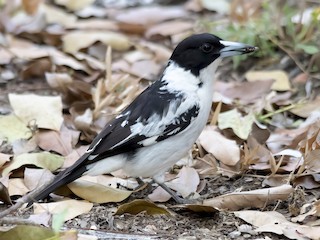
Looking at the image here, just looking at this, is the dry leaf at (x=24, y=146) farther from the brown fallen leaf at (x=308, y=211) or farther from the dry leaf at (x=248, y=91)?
the brown fallen leaf at (x=308, y=211)

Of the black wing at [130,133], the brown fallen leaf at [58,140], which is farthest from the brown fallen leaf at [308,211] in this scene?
the brown fallen leaf at [58,140]

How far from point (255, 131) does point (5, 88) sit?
72.9 inches

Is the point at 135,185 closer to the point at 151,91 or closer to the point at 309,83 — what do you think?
the point at 151,91

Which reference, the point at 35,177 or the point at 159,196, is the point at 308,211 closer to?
the point at 159,196

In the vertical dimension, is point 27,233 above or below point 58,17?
above

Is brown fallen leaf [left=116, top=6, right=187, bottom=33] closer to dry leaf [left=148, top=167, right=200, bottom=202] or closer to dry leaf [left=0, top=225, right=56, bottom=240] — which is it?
dry leaf [left=148, top=167, right=200, bottom=202]

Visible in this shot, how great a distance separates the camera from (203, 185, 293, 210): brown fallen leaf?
379cm

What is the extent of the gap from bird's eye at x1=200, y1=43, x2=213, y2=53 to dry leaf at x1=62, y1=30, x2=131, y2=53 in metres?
2.04

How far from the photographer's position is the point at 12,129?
4.68 m

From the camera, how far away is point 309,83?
535cm

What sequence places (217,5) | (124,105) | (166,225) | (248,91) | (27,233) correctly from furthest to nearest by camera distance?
(217,5), (248,91), (124,105), (166,225), (27,233)

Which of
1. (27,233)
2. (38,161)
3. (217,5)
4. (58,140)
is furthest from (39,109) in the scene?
(217,5)

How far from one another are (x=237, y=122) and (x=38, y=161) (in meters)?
1.17

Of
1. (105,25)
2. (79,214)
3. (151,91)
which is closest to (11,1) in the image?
(105,25)
